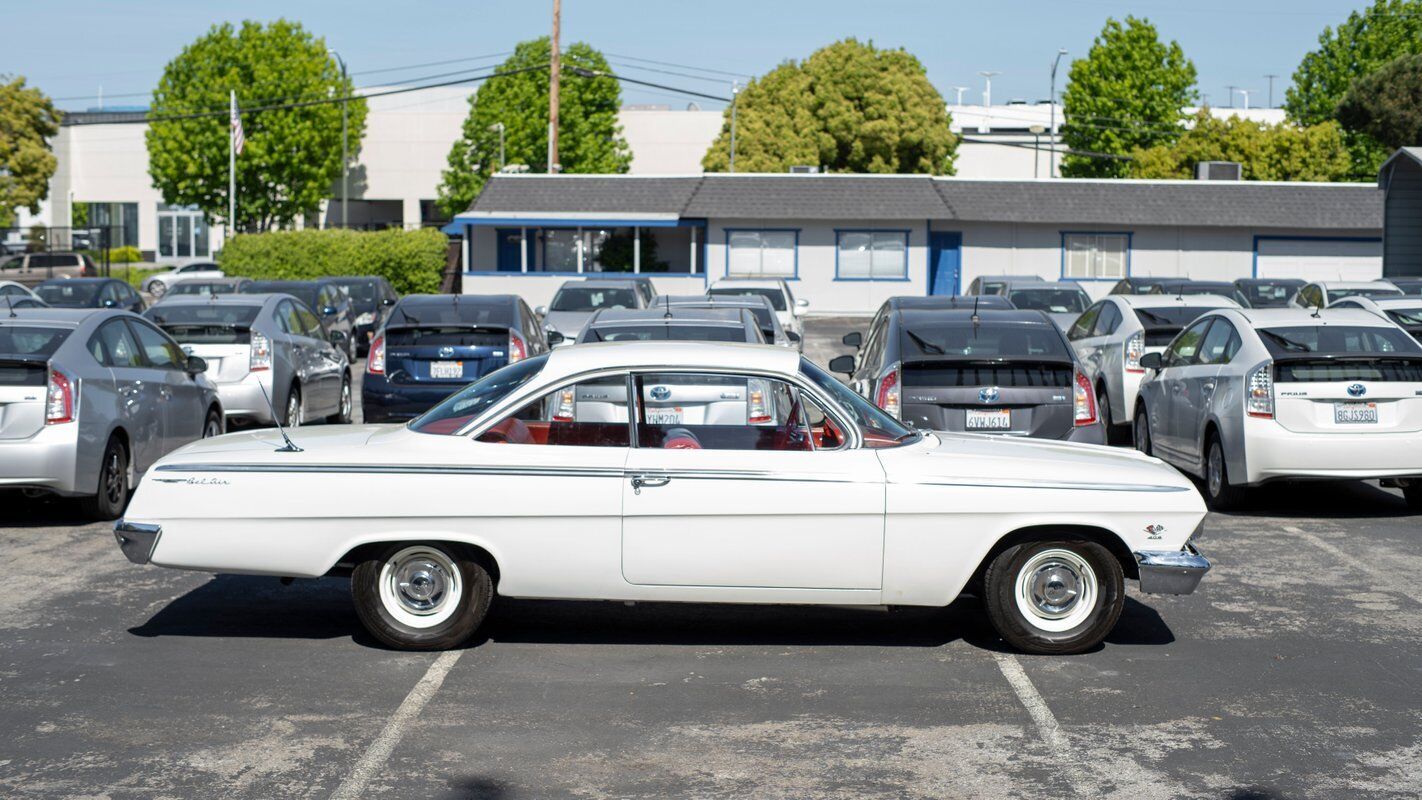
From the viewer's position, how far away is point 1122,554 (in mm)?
7832

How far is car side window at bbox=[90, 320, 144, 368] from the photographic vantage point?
11891 millimetres

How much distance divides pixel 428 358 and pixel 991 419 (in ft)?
23.7

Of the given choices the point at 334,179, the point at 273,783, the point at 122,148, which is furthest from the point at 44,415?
the point at 122,148

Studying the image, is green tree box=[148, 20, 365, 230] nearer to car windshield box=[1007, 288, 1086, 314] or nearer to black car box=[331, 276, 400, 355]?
black car box=[331, 276, 400, 355]

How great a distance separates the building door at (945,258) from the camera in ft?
158

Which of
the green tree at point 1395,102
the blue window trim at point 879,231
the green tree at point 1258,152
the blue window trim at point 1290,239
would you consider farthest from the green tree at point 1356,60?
the blue window trim at point 879,231

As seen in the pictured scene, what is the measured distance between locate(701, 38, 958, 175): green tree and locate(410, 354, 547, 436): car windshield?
57492mm

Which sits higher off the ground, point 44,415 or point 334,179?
point 334,179

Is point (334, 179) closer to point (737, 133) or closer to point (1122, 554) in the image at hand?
point (737, 133)

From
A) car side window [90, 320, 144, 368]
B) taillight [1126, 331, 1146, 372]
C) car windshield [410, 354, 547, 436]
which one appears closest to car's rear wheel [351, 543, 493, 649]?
car windshield [410, 354, 547, 436]

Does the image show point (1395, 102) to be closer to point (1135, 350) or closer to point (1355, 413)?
point (1135, 350)

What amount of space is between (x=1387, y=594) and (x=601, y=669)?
4.65 m

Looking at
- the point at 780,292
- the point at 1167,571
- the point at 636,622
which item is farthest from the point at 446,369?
the point at 780,292

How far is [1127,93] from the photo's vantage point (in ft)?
249
